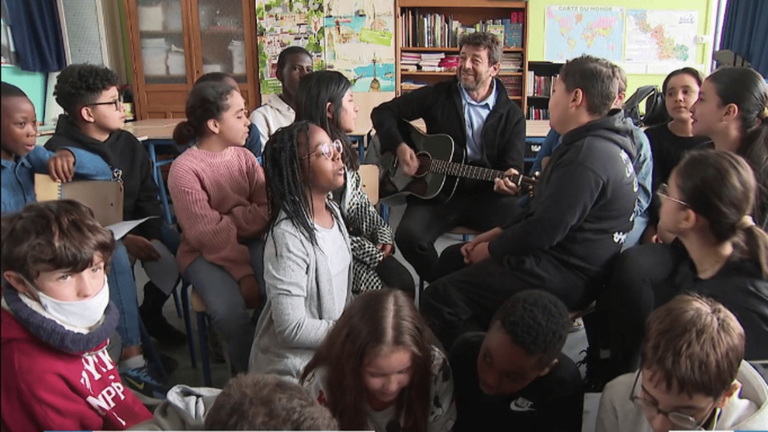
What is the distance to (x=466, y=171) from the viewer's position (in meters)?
2.35

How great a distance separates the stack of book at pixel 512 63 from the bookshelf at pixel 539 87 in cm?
14

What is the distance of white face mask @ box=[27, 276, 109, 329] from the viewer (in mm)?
765

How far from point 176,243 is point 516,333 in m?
1.28

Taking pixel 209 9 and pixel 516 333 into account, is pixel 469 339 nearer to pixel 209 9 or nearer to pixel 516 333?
pixel 516 333

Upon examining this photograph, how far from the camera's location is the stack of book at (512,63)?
5.26m

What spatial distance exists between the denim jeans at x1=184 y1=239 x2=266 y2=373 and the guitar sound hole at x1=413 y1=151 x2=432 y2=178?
3.37 ft

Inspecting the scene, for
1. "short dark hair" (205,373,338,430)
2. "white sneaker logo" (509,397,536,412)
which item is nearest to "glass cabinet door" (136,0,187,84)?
"white sneaker logo" (509,397,536,412)

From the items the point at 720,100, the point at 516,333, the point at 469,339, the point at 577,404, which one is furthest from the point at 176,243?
the point at 720,100

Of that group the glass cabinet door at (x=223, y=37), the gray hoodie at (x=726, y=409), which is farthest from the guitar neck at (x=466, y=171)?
the glass cabinet door at (x=223, y=37)

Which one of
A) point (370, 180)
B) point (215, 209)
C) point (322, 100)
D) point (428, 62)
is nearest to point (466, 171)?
point (370, 180)

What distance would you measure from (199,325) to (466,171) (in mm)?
1271

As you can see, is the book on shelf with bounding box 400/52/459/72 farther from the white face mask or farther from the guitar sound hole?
the white face mask

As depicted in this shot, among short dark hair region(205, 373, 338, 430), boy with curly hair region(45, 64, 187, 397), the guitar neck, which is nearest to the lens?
short dark hair region(205, 373, 338, 430)

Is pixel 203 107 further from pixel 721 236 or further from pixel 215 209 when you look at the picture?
pixel 721 236
